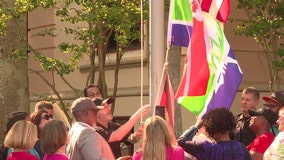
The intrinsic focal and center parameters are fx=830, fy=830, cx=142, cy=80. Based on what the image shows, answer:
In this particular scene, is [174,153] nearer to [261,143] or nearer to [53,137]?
[53,137]

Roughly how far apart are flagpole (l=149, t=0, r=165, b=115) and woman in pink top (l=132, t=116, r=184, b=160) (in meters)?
0.97

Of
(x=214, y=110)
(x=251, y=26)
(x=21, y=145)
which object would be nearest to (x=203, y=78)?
(x=214, y=110)

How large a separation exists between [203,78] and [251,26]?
5.38 m

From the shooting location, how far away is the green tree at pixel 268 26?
43.8 ft

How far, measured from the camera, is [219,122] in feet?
24.4

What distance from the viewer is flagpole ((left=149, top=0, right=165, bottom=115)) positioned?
321 inches

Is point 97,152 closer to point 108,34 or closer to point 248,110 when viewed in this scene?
point 248,110

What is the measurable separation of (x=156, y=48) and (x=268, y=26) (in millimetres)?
5285

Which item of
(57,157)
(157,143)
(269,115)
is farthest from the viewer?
(269,115)

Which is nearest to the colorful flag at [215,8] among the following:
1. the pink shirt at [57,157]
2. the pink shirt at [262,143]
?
the pink shirt at [262,143]

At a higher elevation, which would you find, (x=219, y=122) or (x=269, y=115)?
(x=219, y=122)

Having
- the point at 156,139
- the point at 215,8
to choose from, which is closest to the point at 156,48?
the point at 215,8

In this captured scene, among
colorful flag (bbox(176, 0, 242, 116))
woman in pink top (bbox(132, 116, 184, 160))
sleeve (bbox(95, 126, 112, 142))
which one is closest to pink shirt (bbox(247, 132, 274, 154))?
colorful flag (bbox(176, 0, 242, 116))

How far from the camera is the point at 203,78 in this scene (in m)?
8.18
